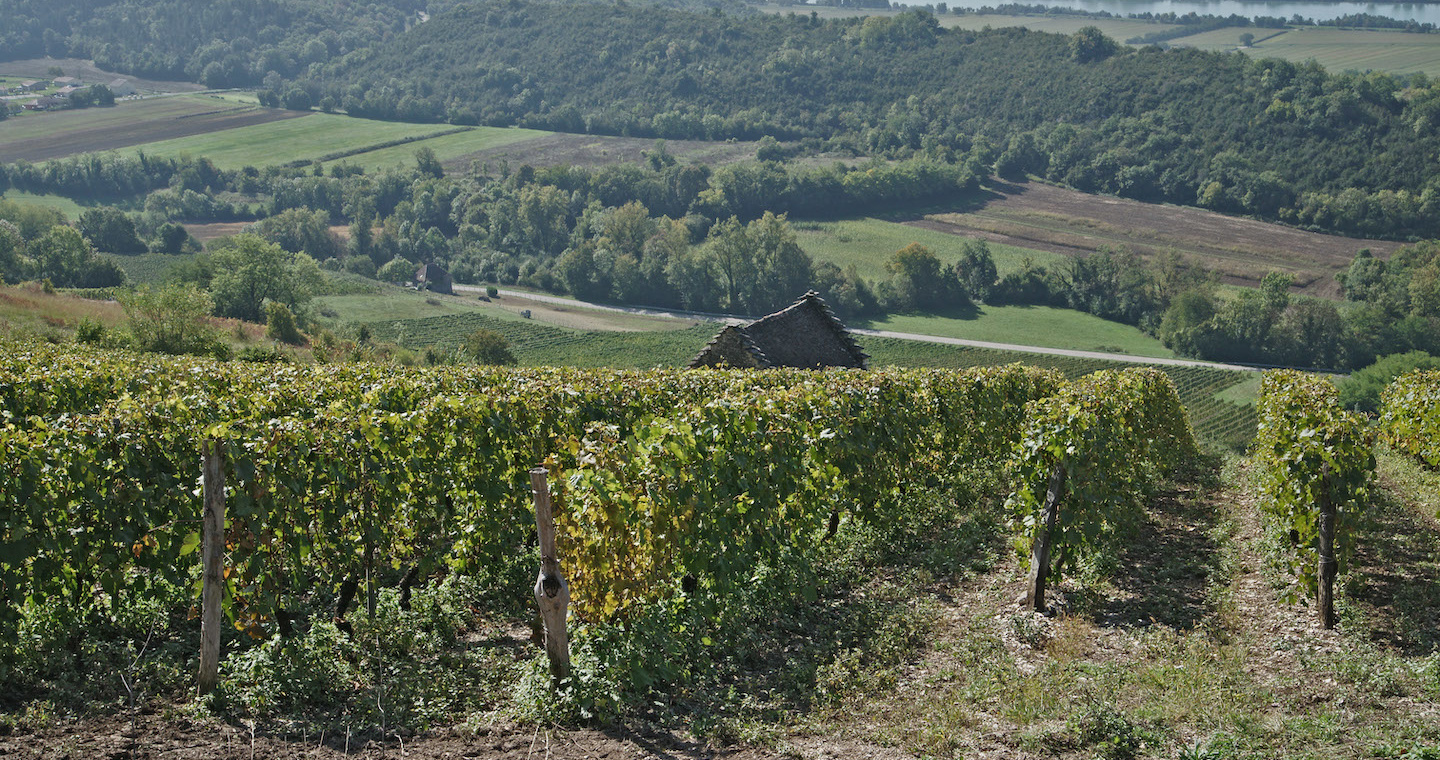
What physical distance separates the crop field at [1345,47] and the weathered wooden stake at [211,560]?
559 ft

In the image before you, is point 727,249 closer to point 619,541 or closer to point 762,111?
point 762,111

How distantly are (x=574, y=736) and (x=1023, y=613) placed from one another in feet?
15.8

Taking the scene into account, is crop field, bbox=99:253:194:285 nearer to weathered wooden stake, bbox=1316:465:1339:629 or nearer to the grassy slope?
the grassy slope

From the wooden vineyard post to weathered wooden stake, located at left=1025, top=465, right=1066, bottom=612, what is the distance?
188 inches

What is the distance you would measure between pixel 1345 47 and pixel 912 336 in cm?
12174

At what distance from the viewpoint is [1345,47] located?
164 metres

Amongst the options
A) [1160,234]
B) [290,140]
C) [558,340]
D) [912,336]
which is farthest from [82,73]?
[1160,234]

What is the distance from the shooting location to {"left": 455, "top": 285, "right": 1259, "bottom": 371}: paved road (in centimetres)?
7906

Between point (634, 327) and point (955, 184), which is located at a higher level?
point (955, 184)

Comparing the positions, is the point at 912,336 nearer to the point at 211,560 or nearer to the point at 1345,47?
the point at 211,560

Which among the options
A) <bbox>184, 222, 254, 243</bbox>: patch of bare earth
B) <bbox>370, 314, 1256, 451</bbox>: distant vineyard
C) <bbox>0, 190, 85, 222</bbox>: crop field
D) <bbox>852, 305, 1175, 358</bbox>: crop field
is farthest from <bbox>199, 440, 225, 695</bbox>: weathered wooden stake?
<bbox>0, 190, 85, 222</bbox>: crop field

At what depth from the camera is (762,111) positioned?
170 m

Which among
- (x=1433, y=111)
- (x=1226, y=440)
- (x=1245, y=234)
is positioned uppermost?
(x=1433, y=111)

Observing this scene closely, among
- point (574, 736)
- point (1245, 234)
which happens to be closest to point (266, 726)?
point (574, 736)
